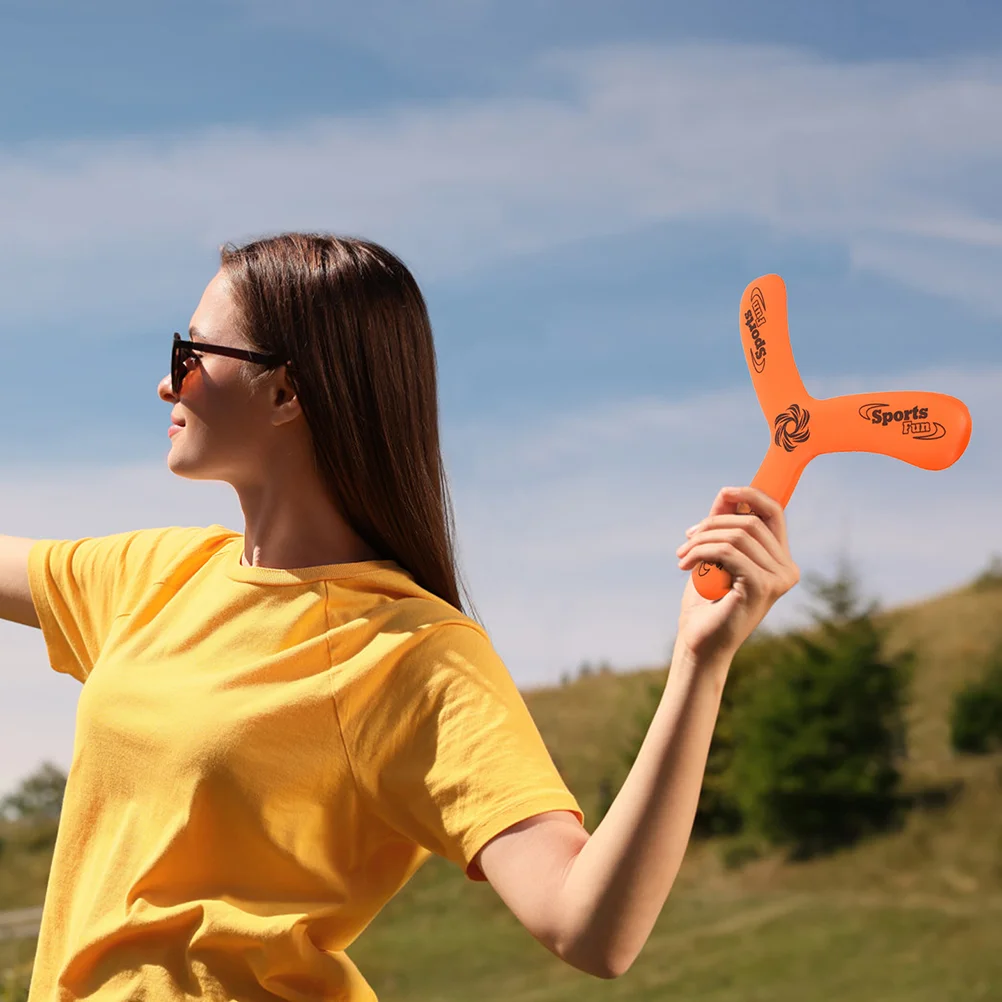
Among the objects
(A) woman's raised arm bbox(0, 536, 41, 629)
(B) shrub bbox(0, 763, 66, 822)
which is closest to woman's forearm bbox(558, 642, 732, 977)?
(A) woman's raised arm bbox(0, 536, 41, 629)

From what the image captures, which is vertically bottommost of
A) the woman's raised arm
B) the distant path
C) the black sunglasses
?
the distant path

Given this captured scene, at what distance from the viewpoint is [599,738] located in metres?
26.2

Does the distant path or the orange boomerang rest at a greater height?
the orange boomerang

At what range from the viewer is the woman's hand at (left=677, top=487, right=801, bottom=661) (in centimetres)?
173

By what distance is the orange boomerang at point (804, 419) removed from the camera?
184cm

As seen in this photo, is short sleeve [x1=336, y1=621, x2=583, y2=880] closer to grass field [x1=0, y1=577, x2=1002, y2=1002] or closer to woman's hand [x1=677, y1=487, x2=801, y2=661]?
woman's hand [x1=677, y1=487, x2=801, y2=661]

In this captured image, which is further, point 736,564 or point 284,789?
point 284,789

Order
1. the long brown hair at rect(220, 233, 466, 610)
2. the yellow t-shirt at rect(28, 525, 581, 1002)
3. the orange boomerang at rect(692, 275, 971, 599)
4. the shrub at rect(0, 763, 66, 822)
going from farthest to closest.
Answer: the shrub at rect(0, 763, 66, 822) < the long brown hair at rect(220, 233, 466, 610) < the yellow t-shirt at rect(28, 525, 581, 1002) < the orange boomerang at rect(692, 275, 971, 599)

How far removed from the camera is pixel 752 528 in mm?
1748

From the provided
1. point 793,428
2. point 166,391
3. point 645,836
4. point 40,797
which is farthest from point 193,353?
point 40,797

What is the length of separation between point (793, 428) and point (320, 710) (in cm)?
86

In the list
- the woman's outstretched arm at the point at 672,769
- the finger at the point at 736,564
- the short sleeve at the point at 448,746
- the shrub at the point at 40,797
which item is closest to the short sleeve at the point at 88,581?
the short sleeve at the point at 448,746

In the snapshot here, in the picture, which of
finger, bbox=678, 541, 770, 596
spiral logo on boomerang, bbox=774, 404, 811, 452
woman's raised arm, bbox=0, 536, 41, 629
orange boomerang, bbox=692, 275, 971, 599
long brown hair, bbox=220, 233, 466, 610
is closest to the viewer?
finger, bbox=678, 541, 770, 596

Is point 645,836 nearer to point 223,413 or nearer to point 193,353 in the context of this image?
point 223,413
